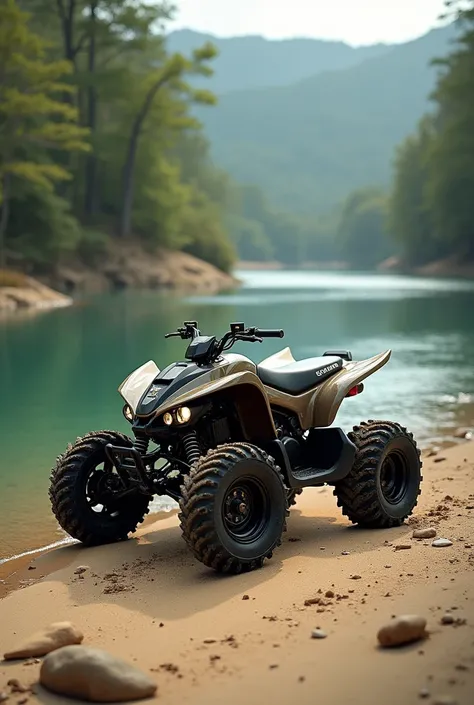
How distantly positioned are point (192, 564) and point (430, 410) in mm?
7289

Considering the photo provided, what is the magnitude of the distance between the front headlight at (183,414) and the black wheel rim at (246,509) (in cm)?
48

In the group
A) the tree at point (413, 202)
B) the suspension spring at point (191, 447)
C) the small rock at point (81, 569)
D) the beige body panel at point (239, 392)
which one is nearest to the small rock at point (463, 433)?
the beige body panel at point (239, 392)

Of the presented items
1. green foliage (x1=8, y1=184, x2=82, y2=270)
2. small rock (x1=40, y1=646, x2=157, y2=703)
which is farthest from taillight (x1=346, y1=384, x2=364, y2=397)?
green foliage (x1=8, y1=184, x2=82, y2=270)

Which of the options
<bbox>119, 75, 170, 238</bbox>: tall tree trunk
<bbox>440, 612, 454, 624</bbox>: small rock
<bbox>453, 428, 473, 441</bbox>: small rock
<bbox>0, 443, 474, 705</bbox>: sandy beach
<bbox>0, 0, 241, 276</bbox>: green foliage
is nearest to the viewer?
<bbox>0, 443, 474, 705</bbox>: sandy beach

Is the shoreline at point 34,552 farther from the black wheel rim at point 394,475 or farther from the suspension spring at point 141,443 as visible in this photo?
the black wheel rim at point 394,475

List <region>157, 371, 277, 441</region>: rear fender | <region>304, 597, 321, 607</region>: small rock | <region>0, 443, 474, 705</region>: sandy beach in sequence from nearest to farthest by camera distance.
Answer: <region>0, 443, 474, 705</region>: sandy beach → <region>304, 597, 321, 607</region>: small rock → <region>157, 371, 277, 441</region>: rear fender

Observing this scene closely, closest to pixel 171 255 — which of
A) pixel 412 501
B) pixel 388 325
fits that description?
pixel 388 325

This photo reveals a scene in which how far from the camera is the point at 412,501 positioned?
6.37 meters

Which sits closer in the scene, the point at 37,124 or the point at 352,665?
the point at 352,665

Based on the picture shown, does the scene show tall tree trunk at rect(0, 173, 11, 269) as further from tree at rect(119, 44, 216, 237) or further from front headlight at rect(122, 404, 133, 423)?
front headlight at rect(122, 404, 133, 423)

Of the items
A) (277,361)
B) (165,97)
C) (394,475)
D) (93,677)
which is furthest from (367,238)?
(93,677)

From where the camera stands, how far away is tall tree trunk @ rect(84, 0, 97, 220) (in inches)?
2072

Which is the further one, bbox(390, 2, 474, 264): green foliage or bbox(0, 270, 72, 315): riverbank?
bbox(390, 2, 474, 264): green foliage

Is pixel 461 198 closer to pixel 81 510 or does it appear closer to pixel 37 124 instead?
pixel 37 124
